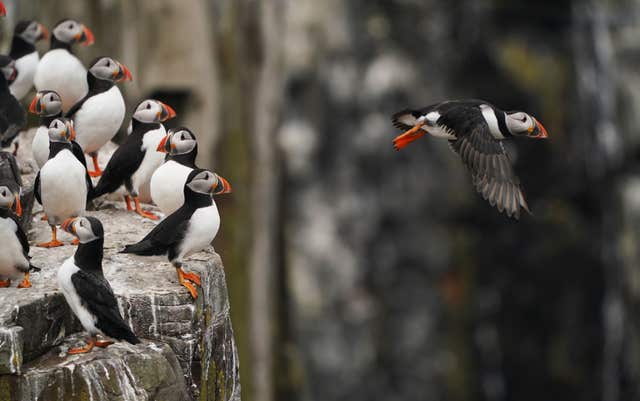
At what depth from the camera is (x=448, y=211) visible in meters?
18.2

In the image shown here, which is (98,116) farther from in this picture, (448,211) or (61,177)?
(448,211)

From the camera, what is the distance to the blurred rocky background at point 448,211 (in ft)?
55.8

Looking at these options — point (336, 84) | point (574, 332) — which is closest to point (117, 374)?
point (574, 332)

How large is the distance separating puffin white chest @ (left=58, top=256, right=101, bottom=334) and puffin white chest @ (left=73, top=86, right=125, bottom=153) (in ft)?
4.73

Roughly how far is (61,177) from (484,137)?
1945mm

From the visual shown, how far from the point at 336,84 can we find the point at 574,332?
17.3 feet

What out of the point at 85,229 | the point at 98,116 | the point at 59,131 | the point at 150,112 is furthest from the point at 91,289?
the point at 98,116

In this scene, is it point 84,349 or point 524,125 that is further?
point 524,125

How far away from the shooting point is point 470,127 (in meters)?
5.66

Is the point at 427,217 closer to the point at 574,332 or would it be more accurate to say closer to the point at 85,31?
the point at 574,332

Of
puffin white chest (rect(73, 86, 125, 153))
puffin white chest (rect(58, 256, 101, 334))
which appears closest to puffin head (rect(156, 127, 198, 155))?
puffin white chest (rect(73, 86, 125, 153))

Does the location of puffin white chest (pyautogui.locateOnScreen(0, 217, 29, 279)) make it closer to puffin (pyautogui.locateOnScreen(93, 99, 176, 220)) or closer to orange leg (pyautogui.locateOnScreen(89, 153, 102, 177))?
puffin (pyautogui.locateOnScreen(93, 99, 176, 220))

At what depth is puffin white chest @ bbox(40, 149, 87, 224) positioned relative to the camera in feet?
17.3

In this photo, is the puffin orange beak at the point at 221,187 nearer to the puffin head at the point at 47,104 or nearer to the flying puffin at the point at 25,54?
the puffin head at the point at 47,104
